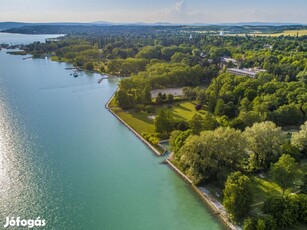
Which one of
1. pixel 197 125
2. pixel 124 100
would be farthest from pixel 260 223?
pixel 124 100

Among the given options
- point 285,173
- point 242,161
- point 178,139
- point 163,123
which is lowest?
point 242,161

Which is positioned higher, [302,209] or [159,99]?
[302,209]

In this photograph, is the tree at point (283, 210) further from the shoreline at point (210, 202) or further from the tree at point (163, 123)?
the tree at point (163, 123)

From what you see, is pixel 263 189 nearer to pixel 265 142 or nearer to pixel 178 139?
pixel 265 142

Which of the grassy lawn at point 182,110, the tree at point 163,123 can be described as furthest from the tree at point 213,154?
the grassy lawn at point 182,110

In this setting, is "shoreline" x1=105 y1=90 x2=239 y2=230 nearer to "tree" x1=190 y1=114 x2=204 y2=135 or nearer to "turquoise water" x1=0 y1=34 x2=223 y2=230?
"turquoise water" x1=0 y1=34 x2=223 y2=230

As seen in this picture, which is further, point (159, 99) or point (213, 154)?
point (159, 99)

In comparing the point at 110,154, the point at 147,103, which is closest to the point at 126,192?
the point at 110,154
